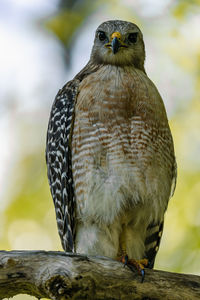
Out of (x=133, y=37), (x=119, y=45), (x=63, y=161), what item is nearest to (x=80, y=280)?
(x=63, y=161)

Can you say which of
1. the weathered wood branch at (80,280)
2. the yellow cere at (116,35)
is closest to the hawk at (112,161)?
the yellow cere at (116,35)

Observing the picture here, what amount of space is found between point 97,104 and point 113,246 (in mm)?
1661

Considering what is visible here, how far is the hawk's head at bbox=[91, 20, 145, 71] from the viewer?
6.70 meters

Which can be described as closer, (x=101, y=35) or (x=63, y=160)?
→ (x=63, y=160)

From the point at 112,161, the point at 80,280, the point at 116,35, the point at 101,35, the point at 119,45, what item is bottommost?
the point at 80,280

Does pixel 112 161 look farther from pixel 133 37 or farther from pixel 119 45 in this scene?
pixel 133 37

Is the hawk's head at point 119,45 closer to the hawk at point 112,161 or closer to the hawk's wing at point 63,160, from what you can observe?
the hawk at point 112,161

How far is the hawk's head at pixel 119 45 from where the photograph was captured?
22.0 feet

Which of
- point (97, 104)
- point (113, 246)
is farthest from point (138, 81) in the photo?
point (113, 246)

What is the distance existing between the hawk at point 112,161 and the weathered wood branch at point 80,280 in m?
0.78

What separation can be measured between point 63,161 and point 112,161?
67cm

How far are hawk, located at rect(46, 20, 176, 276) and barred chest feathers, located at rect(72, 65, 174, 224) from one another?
0.4 inches

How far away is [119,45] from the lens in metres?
6.66

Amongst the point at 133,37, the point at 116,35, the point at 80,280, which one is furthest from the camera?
the point at 133,37
